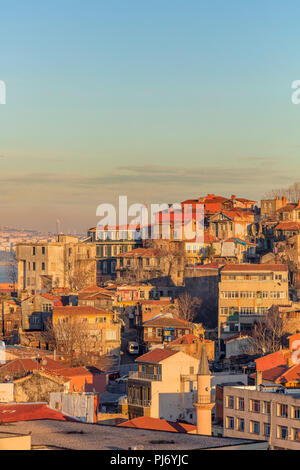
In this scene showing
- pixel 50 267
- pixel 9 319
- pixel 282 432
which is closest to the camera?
pixel 282 432

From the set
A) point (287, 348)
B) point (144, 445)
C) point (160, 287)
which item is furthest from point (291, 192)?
Result: point (144, 445)

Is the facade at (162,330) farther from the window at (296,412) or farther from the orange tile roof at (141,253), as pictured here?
the window at (296,412)

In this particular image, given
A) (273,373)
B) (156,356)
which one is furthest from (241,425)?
(156,356)

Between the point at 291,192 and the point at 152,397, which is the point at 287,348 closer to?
the point at 152,397

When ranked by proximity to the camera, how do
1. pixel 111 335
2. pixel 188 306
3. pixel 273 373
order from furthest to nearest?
1. pixel 188 306
2. pixel 111 335
3. pixel 273 373

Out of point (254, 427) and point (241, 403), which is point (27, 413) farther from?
point (241, 403)

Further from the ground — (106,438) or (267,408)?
(106,438)

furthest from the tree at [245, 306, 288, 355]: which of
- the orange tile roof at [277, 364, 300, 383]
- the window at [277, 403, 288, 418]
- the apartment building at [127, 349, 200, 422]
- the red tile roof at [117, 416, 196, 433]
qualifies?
the red tile roof at [117, 416, 196, 433]
